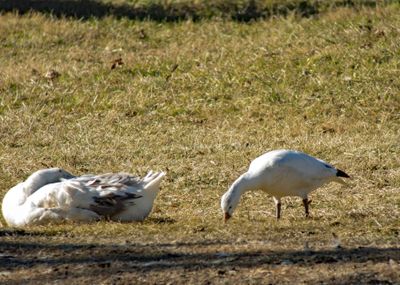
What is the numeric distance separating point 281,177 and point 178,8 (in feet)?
47.5

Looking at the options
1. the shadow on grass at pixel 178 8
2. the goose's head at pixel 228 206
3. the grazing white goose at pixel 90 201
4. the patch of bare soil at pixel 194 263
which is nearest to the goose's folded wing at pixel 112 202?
the grazing white goose at pixel 90 201

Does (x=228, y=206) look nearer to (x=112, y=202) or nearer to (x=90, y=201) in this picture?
(x=112, y=202)

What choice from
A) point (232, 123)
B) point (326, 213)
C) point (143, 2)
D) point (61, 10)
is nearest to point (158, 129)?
point (232, 123)

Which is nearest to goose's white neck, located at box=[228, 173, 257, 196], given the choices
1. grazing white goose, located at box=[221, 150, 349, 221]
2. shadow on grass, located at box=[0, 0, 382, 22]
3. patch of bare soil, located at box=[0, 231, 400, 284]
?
grazing white goose, located at box=[221, 150, 349, 221]

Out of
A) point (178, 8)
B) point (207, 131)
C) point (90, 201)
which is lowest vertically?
point (178, 8)

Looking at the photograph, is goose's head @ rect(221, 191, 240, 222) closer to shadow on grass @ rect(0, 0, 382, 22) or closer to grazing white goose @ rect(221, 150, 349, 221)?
grazing white goose @ rect(221, 150, 349, 221)

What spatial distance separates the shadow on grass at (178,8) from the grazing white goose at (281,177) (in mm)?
12002

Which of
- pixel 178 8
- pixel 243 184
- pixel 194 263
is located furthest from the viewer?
pixel 178 8

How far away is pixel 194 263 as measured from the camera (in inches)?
291

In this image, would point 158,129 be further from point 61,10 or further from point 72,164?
point 61,10

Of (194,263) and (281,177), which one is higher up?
(194,263)

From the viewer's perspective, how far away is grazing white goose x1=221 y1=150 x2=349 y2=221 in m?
9.30

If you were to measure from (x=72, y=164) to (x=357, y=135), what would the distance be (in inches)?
132


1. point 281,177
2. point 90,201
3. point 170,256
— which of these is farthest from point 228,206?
point 170,256
